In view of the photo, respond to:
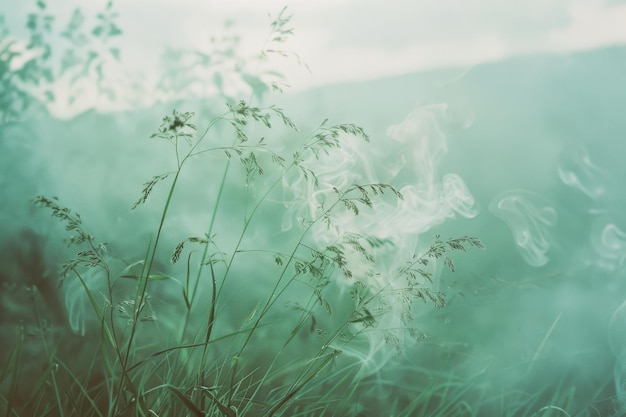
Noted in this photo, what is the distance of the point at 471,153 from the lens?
1.80 meters

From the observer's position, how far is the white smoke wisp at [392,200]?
5.58 feet

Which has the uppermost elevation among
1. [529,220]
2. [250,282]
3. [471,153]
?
[471,153]

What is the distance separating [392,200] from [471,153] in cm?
25

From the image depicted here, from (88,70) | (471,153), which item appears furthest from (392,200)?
(88,70)

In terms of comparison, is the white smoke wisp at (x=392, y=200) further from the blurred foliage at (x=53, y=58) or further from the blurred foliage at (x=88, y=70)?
the blurred foliage at (x=53, y=58)

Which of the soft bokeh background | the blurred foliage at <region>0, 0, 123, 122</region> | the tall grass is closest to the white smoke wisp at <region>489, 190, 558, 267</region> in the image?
the soft bokeh background

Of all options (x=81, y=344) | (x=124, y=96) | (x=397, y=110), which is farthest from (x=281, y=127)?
(x=81, y=344)

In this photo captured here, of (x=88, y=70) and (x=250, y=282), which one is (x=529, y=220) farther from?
(x=88, y=70)

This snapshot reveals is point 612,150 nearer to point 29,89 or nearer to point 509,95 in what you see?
point 509,95

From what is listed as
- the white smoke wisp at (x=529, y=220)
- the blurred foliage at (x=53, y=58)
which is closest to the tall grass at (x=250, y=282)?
the white smoke wisp at (x=529, y=220)

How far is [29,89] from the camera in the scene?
177 cm

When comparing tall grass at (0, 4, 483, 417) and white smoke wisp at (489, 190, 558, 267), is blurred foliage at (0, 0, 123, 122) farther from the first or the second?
white smoke wisp at (489, 190, 558, 267)

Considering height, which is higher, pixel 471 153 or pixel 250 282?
pixel 471 153

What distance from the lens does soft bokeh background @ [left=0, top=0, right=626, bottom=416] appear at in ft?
5.74
